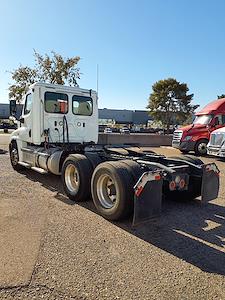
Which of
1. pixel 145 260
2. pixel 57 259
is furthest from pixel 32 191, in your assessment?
pixel 145 260

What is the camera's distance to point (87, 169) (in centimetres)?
629

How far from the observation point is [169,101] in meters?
52.5

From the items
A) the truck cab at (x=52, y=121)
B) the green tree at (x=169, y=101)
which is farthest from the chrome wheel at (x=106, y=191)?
the green tree at (x=169, y=101)

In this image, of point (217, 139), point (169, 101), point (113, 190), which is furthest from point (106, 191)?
point (169, 101)

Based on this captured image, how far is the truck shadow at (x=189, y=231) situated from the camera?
3.92m

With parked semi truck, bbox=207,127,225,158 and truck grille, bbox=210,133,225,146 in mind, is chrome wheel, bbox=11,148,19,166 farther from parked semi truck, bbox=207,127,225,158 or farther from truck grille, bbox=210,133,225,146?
truck grille, bbox=210,133,225,146

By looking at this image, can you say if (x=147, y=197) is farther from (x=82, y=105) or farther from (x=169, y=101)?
(x=169, y=101)

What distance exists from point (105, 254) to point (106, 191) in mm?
1890

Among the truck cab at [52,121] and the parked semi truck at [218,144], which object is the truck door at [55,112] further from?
the parked semi truck at [218,144]

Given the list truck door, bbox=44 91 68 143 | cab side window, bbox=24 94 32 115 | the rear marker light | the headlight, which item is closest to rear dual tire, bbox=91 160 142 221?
the rear marker light

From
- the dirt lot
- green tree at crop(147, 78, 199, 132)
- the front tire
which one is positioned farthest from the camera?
green tree at crop(147, 78, 199, 132)

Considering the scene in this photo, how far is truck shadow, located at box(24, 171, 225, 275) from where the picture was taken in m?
3.92

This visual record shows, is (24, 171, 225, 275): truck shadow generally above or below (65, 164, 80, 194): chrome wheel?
below

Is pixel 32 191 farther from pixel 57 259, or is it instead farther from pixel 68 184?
pixel 57 259
